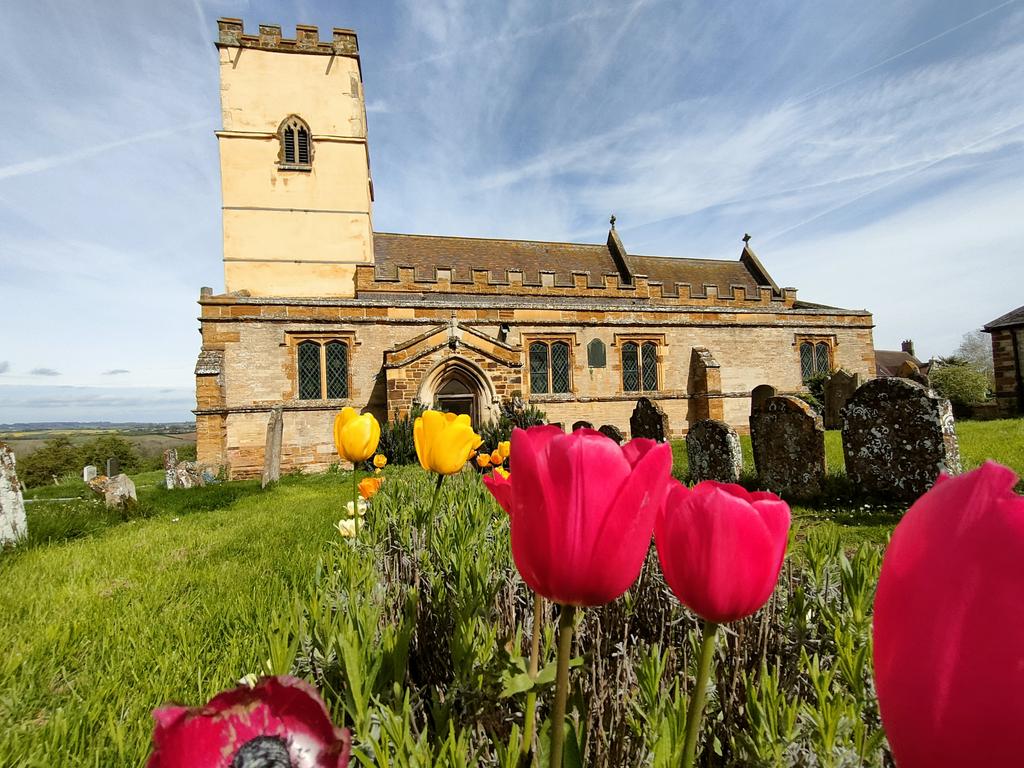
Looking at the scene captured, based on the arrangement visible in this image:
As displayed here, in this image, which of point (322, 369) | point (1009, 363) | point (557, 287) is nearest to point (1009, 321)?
point (1009, 363)

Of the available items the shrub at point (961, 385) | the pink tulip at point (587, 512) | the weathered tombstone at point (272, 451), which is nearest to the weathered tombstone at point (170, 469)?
the weathered tombstone at point (272, 451)

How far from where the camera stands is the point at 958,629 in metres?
0.39

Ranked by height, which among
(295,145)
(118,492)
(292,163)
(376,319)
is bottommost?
(118,492)

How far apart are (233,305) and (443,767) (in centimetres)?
1629

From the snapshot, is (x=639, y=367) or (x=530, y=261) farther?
(x=530, y=261)

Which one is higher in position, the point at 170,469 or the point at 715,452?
the point at 715,452

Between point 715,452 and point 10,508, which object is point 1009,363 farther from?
point 10,508

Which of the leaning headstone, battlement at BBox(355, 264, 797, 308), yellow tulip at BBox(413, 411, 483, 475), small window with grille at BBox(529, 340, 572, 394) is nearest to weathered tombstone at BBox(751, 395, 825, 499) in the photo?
the leaning headstone

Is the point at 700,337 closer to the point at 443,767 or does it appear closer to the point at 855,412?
the point at 855,412

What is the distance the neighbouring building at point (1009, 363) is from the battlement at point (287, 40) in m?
26.1

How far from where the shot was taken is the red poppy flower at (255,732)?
49 centimetres

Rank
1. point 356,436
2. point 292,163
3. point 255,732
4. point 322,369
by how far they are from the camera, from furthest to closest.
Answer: point 292,163 < point 322,369 < point 356,436 < point 255,732

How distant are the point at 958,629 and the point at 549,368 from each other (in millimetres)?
17110

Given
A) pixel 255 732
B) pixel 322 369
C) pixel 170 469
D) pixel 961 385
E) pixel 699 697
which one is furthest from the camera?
pixel 961 385
